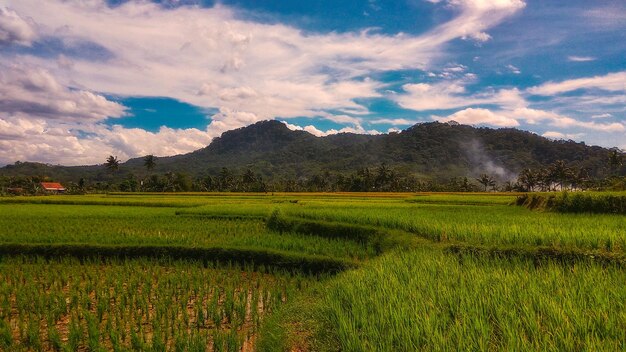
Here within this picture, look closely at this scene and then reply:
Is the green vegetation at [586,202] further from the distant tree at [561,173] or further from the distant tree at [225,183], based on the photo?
the distant tree at [225,183]

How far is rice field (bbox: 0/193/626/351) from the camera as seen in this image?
13.8ft

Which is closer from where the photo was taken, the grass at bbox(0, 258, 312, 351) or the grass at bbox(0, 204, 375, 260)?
the grass at bbox(0, 258, 312, 351)

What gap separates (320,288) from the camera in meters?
8.12

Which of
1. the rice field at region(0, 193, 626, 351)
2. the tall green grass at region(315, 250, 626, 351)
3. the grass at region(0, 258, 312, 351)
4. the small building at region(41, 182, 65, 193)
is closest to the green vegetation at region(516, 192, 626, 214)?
the rice field at region(0, 193, 626, 351)

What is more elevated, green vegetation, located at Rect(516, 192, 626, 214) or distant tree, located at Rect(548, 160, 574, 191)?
distant tree, located at Rect(548, 160, 574, 191)

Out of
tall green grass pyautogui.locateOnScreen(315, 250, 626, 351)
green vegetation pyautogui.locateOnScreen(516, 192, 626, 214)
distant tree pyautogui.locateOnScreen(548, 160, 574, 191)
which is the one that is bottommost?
tall green grass pyautogui.locateOnScreen(315, 250, 626, 351)

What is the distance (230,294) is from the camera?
7.76 metres

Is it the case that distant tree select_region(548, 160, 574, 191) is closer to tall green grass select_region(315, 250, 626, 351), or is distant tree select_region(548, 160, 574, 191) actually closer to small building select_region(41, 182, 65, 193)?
tall green grass select_region(315, 250, 626, 351)

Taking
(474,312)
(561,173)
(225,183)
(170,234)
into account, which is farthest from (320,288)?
(225,183)

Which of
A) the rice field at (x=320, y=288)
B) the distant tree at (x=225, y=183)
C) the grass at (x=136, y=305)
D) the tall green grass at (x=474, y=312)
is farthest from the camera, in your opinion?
the distant tree at (x=225, y=183)

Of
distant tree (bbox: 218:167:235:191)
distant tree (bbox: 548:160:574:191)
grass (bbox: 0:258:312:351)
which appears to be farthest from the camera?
distant tree (bbox: 218:167:235:191)

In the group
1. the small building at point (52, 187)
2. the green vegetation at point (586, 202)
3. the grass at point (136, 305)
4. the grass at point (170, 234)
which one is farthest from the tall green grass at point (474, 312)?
the small building at point (52, 187)

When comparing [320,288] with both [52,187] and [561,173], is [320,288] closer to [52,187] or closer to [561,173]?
[561,173]

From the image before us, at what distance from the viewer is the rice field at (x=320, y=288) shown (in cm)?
420
